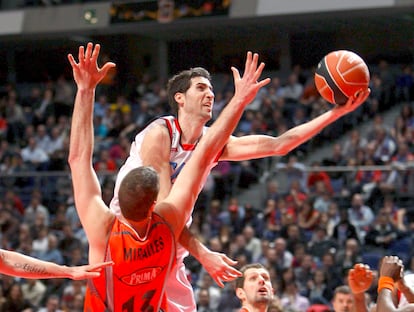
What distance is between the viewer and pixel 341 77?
514cm

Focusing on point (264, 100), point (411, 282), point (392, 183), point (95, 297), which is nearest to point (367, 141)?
point (392, 183)

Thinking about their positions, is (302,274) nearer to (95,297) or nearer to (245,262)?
Answer: (245,262)

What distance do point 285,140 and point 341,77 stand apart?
570 mm

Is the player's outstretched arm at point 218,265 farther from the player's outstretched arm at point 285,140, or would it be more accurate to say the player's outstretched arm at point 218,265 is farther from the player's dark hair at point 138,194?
the player's outstretched arm at point 285,140

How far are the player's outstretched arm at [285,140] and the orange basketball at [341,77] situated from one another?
7 centimetres

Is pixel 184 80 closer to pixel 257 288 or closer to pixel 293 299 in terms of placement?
pixel 257 288

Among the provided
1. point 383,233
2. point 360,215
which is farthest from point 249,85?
point 360,215

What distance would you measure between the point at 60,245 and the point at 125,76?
30.8 feet

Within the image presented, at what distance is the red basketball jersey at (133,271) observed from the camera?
3910mm

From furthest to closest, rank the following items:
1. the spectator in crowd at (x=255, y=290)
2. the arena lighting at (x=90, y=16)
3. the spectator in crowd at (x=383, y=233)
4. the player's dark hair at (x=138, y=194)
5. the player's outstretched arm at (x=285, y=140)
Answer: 1. the arena lighting at (x=90, y=16)
2. the spectator in crowd at (x=383, y=233)
3. the spectator in crowd at (x=255, y=290)
4. the player's outstretched arm at (x=285, y=140)
5. the player's dark hair at (x=138, y=194)

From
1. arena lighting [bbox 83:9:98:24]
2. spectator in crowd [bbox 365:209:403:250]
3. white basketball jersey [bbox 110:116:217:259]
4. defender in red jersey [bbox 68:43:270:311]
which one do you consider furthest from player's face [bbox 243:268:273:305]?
arena lighting [bbox 83:9:98:24]

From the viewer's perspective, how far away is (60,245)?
543 inches

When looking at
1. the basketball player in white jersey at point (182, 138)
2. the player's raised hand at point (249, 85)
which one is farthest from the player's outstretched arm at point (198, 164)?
the basketball player in white jersey at point (182, 138)

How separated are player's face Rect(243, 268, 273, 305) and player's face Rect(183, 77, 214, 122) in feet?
3.98
